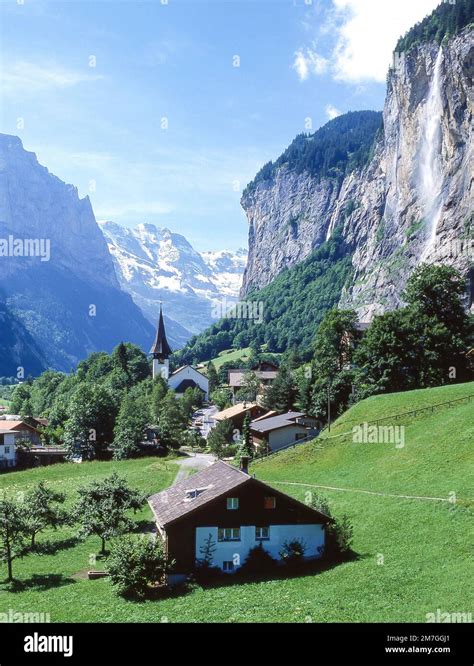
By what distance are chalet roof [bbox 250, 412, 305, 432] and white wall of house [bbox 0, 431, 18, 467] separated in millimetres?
35541

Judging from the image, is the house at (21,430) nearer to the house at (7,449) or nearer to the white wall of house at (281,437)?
the house at (7,449)

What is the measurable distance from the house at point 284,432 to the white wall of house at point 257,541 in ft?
134

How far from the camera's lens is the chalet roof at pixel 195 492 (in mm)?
35531

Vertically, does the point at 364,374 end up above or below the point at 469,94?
below

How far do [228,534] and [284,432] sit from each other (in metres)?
44.0

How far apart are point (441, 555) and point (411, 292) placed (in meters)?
53.8

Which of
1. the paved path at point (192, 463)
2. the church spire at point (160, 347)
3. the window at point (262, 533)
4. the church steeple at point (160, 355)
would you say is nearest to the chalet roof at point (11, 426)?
the paved path at point (192, 463)

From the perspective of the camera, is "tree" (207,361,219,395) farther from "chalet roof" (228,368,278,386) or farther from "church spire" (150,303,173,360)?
"church spire" (150,303,173,360)

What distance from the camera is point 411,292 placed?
265ft

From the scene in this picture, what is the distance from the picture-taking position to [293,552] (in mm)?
35156

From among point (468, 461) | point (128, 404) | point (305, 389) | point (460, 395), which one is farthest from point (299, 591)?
point (128, 404)

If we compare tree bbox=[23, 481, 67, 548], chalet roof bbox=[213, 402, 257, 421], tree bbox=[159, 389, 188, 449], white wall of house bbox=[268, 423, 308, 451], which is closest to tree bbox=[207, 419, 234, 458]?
white wall of house bbox=[268, 423, 308, 451]

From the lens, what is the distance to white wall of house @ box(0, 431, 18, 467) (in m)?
89.5
